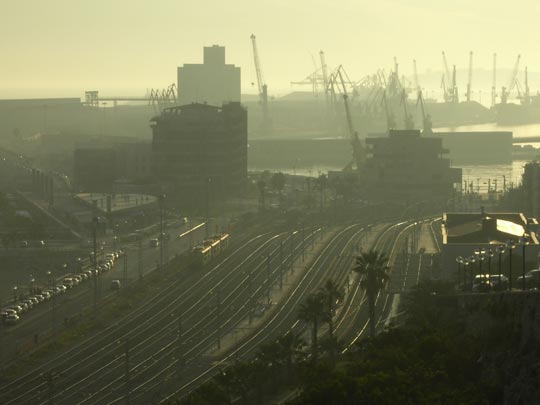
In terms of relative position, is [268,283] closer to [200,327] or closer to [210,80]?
[200,327]

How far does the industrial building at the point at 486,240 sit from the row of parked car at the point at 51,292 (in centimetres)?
769

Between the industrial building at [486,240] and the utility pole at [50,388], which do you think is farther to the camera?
the industrial building at [486,240]

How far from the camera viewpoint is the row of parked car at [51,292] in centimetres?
3030

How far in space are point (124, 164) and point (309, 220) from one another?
16512mm

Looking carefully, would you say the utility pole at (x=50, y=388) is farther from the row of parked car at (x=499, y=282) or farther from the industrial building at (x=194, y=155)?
the industrial building at (x=194, y=155)

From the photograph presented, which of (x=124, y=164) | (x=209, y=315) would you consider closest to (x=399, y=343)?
(x=209, y=315)

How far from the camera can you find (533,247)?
3244cm

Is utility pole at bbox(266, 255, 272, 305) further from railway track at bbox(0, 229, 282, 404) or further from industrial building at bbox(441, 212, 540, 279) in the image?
industrial building at bbox(441, 212, 540, 279)

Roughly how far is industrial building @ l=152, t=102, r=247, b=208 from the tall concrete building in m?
64.6

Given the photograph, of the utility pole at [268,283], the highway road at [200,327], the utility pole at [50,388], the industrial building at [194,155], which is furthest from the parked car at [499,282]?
the industrial building at [194,155]

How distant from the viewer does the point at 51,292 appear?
3347 centimetres

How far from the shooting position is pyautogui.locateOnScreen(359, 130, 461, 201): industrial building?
60219 millimetres

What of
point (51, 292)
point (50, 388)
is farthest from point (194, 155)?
point (50, 388)

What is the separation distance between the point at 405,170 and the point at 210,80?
6545cm
